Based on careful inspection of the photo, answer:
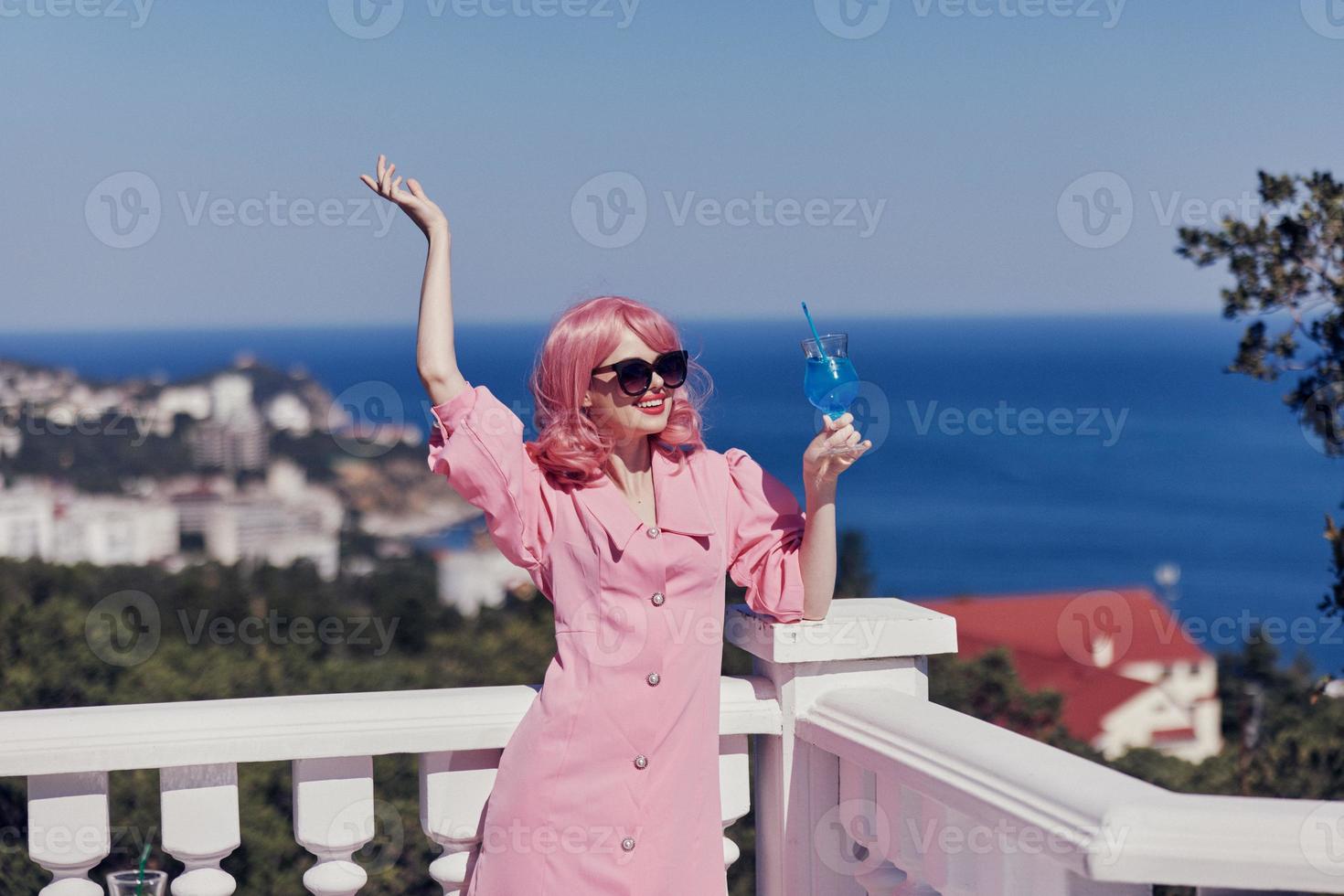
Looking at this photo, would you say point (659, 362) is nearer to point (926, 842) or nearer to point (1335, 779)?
point (926, 842)

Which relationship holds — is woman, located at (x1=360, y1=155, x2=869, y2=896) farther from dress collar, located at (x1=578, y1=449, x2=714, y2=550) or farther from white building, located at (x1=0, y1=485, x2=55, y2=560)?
white building, located at (x1=0, y1=485, x2=55, y2=560)

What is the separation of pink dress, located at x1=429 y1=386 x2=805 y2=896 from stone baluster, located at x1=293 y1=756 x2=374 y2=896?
179mm

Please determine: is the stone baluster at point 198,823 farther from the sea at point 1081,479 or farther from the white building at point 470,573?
the sea at point 1081,479

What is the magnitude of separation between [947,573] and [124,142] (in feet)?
123

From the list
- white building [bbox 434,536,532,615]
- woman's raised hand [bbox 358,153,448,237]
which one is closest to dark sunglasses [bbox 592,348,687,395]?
woman's raised hand [bbox 358,153,448,237]

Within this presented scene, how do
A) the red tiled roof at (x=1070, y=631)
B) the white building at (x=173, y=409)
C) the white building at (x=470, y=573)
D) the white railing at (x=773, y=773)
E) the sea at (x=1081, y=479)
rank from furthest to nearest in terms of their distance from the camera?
1. the sea at (x=1081, y=479)
2. the red tiled roof at (x=1070, y=631)
3. the white building at (x=173, y=409)
4. the white building at (x=470, y=573)
5. the white railing at (x=773, y=773)

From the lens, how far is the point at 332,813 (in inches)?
83.4

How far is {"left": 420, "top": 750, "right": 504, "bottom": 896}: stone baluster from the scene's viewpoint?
2.16 m

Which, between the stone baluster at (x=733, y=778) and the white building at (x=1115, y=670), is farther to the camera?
the white building at (x=1115, y=670)

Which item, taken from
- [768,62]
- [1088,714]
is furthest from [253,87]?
[1088,714]

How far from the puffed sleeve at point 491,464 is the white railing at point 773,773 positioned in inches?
10.5

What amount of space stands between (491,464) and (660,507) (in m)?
0.27

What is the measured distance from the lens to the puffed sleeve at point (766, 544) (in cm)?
220

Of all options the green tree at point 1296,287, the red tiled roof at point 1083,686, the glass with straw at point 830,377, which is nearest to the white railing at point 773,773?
the glass with straw at point 830,377
